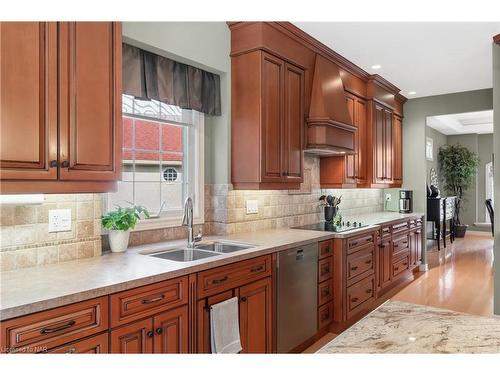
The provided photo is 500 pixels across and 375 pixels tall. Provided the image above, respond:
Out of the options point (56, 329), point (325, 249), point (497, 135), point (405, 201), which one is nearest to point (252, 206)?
point (325, 249)

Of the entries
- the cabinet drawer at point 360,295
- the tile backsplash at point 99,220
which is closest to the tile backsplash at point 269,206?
the tile backsplash at point 99,220

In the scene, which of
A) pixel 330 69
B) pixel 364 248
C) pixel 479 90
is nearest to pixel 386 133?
pixel 479 90

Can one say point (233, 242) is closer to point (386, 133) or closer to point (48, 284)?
point (48, 284)

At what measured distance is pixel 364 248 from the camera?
12.6 ft

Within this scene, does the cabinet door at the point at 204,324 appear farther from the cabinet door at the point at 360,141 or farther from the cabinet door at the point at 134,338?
the cabinet door at the point at 360,141

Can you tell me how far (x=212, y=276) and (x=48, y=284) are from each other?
0.87 m

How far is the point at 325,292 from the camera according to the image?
327 centimetres

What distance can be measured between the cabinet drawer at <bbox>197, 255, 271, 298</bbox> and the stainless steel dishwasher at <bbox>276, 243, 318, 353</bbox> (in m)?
0.20

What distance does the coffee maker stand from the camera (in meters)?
5.78

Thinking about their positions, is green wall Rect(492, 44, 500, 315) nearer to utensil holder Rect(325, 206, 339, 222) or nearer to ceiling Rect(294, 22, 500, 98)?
ceiling Rect(294, 22, 500, 98)

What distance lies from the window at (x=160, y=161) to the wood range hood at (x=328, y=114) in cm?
117

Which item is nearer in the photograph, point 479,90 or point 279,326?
point 279,326

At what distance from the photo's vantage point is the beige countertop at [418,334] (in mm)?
993

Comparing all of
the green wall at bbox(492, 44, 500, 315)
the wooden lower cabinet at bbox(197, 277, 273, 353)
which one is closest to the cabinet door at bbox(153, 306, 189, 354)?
the wooden lower cabinet at bbox(197, 277, 273, 353)
